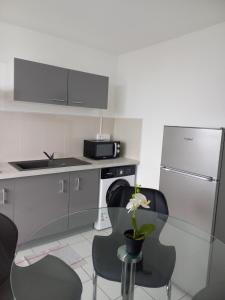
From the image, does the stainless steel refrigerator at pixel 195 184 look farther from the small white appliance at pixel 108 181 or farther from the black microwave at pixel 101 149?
the black microwave at pixel 101 149

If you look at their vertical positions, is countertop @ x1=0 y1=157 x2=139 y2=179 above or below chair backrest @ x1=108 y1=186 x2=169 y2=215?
above

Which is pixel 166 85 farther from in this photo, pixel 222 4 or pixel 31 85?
pixel 31 85

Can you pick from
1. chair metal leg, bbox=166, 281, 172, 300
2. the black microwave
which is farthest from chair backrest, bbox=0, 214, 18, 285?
the black microwave

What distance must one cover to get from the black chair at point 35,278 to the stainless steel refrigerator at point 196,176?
117 centimetres

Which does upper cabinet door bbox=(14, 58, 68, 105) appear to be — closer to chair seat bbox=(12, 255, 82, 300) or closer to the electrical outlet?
the electrical outlet

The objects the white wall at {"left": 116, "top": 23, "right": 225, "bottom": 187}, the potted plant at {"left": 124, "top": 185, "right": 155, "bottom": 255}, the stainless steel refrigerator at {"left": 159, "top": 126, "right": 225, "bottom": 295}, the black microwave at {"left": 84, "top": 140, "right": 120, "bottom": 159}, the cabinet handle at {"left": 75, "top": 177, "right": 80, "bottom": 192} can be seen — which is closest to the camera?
the potted plant at {"left": 124, "top": 185, "right": 155, "bottom": 255}

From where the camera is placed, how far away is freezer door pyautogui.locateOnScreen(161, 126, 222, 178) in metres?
1.89

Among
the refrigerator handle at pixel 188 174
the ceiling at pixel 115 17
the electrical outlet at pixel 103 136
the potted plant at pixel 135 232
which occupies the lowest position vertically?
the potted plant at pixel 135 232

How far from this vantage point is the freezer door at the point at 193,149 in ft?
6.21

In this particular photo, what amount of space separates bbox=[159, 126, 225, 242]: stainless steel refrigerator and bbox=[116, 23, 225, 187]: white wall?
40cm

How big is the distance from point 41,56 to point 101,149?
4.50 ft

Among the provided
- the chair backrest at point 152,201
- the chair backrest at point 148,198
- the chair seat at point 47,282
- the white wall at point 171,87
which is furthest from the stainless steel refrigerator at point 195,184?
the chair seat at point 47,282

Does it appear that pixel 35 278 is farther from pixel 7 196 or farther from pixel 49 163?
pixel 49 163

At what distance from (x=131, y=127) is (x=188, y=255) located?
194 cm
